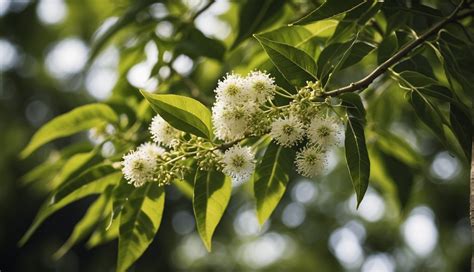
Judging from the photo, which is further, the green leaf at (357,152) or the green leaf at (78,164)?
the green leaf at (78,164)

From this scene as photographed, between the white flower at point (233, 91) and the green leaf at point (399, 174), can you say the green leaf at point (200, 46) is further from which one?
the green leaf at point (399, 174)

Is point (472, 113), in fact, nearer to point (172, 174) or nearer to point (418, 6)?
point (418, 6)

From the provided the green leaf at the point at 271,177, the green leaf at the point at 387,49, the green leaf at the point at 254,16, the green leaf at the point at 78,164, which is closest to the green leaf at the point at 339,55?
the green leaf at the point at 387,49

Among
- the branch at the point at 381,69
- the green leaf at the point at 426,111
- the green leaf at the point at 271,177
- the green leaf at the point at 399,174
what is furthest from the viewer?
the green leaf at the point at 399,174

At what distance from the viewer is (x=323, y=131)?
4.51 ft

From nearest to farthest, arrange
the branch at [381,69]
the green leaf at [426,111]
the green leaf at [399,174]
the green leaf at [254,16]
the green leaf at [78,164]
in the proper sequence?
the branch at [381,69], the green leaf at [426,111], the green leaf at [78,164], the green leaf at [254,16], the green leaf at [399,174]

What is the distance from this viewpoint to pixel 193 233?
32.1ft

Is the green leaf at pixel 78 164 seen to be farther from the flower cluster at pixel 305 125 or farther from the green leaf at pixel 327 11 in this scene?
the green leaf at pixel 327 11

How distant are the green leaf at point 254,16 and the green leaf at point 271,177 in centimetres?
57

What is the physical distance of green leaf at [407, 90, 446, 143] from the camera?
57.2 inches

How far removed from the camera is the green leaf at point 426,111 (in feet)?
4.76

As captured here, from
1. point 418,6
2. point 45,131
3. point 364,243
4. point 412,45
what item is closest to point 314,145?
point 412,45

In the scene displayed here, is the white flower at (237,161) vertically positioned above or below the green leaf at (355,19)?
below

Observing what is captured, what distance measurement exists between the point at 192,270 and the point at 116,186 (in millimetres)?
7816
